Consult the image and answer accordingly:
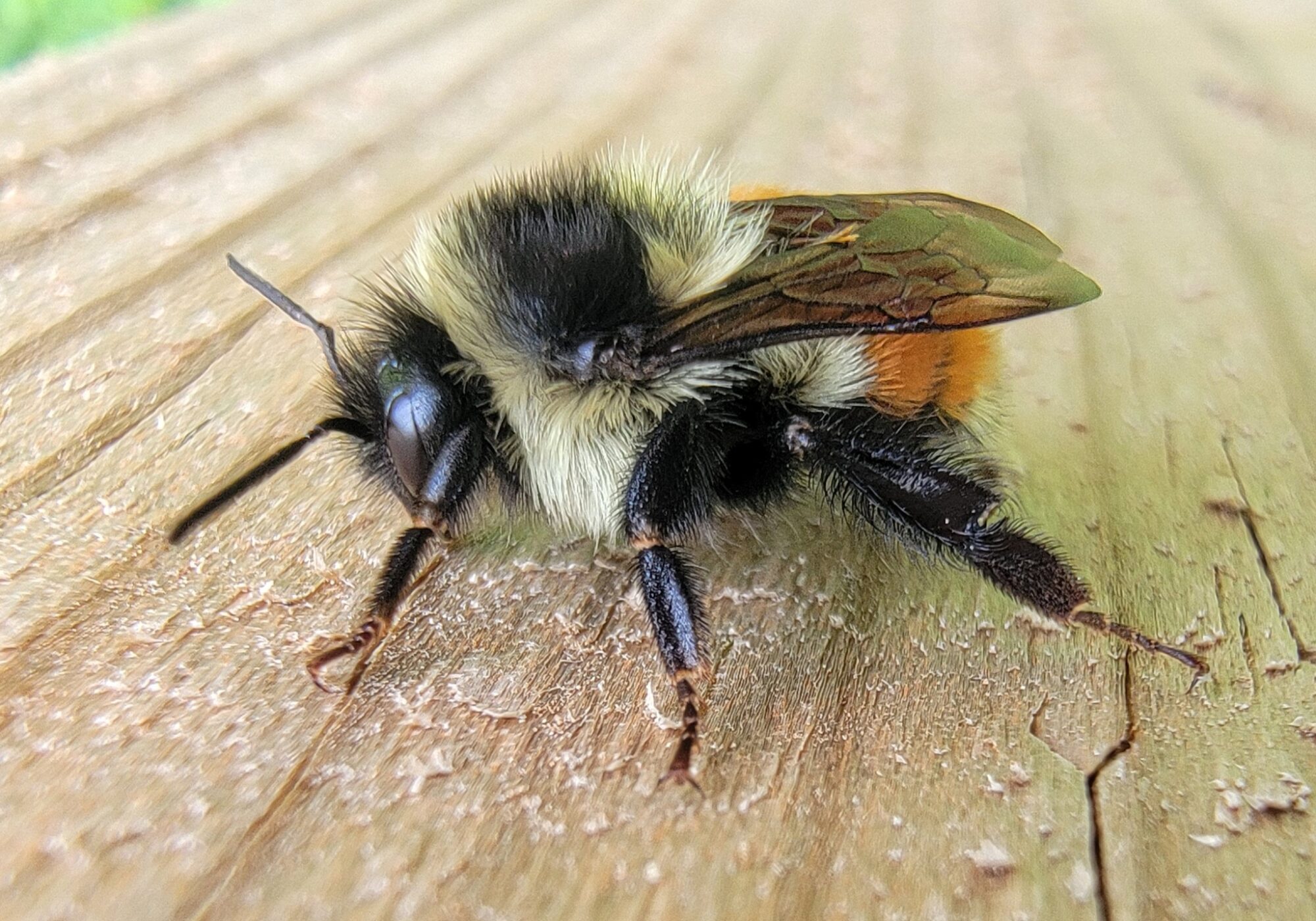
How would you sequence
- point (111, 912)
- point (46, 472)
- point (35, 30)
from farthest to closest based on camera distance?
point (35, 30) → point (46, 472) → point (111, 912)

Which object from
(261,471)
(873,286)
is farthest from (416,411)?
(873,286)

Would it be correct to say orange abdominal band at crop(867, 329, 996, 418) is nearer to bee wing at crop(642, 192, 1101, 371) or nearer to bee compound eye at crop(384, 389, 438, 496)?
bee wing at crop(642, 192, 1101, 371)

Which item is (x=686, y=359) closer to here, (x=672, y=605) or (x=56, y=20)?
(x=672, y=605)

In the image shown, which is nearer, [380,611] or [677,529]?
[380,611]

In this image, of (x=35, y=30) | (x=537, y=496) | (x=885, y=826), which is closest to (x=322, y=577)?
(x=537, y=496)

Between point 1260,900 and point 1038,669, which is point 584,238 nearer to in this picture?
point 1038,669
